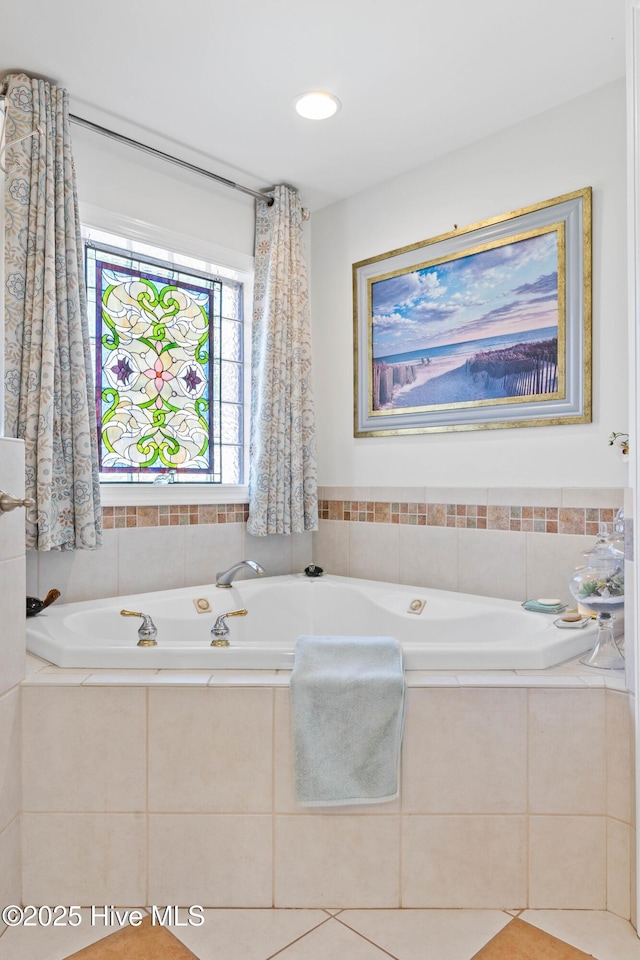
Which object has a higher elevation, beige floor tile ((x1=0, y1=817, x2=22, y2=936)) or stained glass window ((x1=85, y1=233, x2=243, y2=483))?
stained glass window ((x1=85, y1=233, x2=243, y2=483))

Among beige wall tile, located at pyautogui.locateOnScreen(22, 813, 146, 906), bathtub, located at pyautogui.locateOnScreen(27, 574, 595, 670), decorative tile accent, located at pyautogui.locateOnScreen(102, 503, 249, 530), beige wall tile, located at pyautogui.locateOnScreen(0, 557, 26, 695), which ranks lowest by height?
beige wall tile, located at pyautogui.locateOnScreen(22, 813, 146, 906)

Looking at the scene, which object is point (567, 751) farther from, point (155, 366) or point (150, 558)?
point (155, 366)

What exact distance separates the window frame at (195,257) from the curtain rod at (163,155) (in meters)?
0.27

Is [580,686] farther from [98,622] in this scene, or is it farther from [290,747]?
[98,622]

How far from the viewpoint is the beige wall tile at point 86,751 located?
5.20 ft

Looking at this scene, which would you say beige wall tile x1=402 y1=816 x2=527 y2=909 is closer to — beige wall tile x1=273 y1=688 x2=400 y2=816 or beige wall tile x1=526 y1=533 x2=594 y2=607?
beige wall tile x1=273 y1=688 x2=400 y2=816

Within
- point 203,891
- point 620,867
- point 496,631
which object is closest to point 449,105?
point 496,631

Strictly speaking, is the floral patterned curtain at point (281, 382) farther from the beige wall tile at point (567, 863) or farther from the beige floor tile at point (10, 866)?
the beige wall tile at point (567, 863)

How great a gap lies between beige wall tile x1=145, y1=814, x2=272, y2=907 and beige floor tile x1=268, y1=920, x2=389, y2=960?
0.49ft

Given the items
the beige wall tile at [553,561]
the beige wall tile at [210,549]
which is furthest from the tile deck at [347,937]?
the beige wall tile at [210,549]

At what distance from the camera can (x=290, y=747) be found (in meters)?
1.57

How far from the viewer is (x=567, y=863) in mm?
1566

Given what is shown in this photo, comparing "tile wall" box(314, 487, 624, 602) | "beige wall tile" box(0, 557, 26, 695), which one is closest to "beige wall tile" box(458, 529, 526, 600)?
"tile wall" box(314, 487, 624, 602)

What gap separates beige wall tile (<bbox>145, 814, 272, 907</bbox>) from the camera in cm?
158
